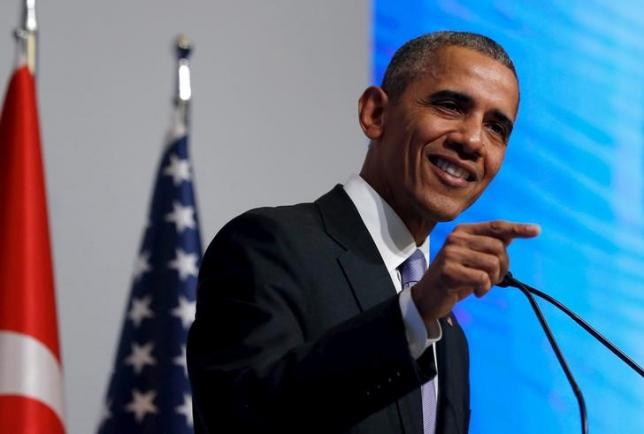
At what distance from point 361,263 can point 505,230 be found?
0.51 m

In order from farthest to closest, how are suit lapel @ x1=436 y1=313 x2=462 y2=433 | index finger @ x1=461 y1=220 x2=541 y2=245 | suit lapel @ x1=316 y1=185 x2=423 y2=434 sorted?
suit lapel @ x1=436 y1=313 x2=462 y2=433 → suit lapel @ x1=316 y1=185 x2=423 y2=434 → index finger @ x1=461 y1=220 x2=541 y2=245

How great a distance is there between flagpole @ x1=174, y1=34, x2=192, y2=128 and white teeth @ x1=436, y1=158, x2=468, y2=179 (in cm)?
114

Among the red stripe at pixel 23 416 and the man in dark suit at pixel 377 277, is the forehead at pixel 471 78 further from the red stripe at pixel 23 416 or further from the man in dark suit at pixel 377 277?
the red stripe at pixel 23 416

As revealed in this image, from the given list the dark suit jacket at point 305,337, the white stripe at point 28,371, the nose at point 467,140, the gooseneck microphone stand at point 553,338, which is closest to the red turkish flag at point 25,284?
the white stripe at point 28,371

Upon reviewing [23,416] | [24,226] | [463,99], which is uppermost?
[463,99]

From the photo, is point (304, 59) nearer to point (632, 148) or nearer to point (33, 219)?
point (632, 148)

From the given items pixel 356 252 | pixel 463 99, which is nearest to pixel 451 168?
pixel 463 99

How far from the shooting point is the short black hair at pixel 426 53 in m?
2.05

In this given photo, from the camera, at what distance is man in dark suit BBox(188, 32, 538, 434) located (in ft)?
4.70

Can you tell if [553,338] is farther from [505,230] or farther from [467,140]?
[467,140]

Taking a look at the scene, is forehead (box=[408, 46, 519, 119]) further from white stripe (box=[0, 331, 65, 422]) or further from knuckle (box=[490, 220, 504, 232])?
white stripe (box=[0, 331, 65, 422])

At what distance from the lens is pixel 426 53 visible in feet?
6.78

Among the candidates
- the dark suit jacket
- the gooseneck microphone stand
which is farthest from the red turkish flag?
the gooseneck microphone stand

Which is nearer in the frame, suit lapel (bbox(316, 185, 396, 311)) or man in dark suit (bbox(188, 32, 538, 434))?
man in dark suit (bbox(188, 32, 538, 434))
